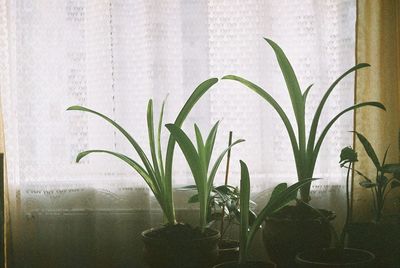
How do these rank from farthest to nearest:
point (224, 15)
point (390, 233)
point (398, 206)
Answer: point (224, 15)
point (398, 206)
point (390, 233)

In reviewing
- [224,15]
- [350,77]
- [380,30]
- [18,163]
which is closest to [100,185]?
[18,163]

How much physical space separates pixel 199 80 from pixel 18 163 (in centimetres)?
76

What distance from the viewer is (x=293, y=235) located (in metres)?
1.57

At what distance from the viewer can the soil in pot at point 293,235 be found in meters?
1.58

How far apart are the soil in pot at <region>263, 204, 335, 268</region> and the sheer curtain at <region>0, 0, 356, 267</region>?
37 centimetres

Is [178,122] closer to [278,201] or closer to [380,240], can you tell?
[278,201]

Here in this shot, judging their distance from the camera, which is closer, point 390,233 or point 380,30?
point 390,233

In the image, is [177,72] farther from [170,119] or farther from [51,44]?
[51,44]

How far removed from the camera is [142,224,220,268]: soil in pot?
1.53 meters

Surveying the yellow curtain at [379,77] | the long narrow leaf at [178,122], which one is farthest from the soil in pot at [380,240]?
the long narrow leaf at [178,122]

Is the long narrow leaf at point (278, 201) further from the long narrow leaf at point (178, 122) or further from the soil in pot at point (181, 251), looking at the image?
the long narrow leaf at point (178, 122)

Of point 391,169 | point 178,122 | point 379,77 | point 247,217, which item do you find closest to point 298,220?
point 247,217

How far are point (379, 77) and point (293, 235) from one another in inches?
27.1

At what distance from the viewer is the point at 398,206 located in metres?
1.86
